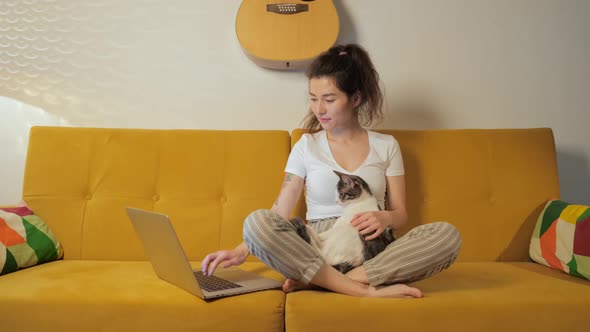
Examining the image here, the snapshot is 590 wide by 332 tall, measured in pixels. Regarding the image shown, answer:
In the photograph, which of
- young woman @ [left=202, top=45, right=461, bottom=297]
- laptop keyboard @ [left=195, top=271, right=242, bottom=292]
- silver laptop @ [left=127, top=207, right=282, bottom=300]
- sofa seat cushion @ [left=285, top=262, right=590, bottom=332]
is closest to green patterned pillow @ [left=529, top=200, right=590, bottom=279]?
sofa seat cushion @ [left=285, top=262, right=590, bottom=332]

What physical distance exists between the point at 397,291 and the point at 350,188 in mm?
356

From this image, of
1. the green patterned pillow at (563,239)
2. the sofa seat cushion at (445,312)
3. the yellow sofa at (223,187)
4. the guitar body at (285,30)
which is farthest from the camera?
the guitar body at (285,30)

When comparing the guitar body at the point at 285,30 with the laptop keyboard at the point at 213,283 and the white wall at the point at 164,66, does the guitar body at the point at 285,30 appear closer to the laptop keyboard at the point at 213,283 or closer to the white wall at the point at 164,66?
the white wall at the point at 164,66

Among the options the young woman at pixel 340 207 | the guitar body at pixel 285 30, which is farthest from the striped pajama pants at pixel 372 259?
the guitar body at pixel 285 30

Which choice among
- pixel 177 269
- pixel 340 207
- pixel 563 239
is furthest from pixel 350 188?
pixel 563 239

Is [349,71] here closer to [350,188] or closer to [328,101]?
[328,101]

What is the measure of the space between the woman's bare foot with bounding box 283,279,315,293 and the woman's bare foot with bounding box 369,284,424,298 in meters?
0.17

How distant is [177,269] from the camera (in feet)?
4.02

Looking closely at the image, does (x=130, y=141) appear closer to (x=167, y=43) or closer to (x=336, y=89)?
(x=167, y=43)

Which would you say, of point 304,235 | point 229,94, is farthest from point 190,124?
point 304,235

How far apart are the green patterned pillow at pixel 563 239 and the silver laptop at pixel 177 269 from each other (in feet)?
2.69

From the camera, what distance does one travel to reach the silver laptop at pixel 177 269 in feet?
3.84

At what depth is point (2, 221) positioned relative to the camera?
4.90 feet

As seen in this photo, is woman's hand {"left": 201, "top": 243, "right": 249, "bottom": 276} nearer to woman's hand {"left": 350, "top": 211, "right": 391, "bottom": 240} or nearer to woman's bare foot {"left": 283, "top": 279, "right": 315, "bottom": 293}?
woman's bare foot {"left": 283, "top": 279, "right": 315, "bottom": 293}
